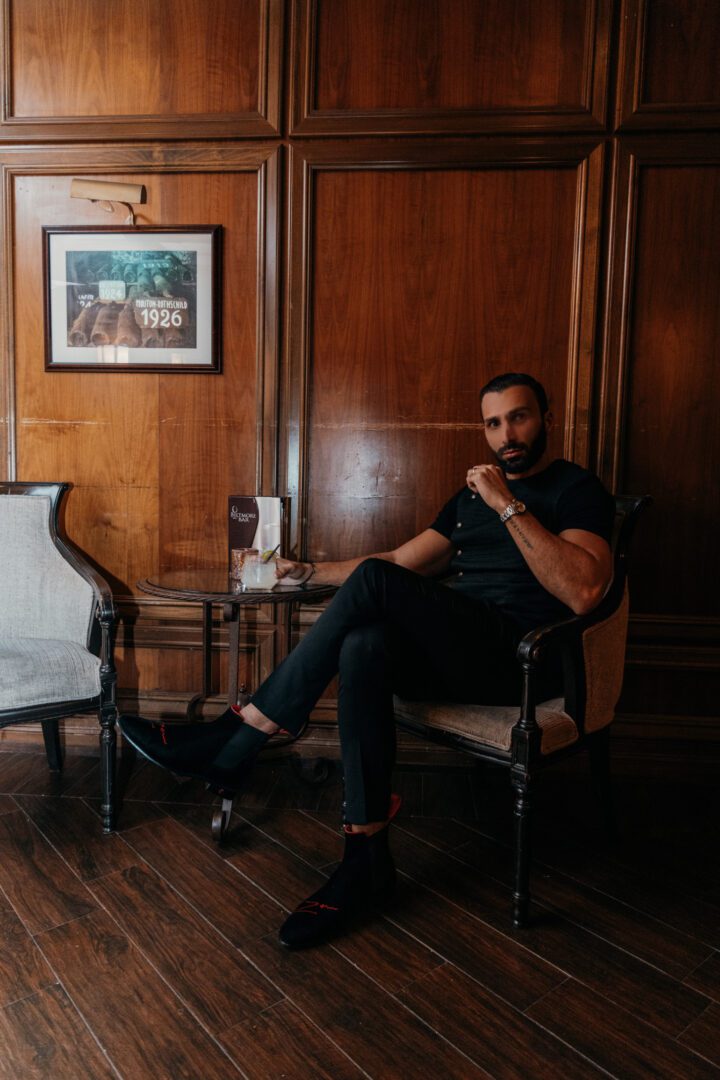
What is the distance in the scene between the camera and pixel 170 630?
2.84 meters

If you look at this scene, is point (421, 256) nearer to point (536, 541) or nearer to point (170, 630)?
point (536, 541)

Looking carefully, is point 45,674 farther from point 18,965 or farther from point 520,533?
point 520,533

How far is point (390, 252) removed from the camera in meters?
2.61

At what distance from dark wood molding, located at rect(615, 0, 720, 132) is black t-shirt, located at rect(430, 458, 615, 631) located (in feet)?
4.30

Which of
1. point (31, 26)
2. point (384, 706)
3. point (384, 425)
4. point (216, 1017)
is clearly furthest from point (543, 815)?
Answer: point (31, 26)

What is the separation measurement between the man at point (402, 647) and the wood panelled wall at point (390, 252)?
24.6 inches

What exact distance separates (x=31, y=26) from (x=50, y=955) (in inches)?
120

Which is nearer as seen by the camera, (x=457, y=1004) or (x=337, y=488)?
(x=457, y=1004)

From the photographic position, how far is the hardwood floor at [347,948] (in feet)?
4.42

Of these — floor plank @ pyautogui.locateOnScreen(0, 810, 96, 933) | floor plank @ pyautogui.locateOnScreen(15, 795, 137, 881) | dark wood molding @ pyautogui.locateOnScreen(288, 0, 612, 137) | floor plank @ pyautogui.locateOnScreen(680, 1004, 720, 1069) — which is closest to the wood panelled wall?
dark wood molding @ pyautogui.locateOnScreen(288, 0, 612, 137)

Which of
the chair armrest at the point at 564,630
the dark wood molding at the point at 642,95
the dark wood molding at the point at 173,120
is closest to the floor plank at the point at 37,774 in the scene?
the chair armrest at the point at 564,630

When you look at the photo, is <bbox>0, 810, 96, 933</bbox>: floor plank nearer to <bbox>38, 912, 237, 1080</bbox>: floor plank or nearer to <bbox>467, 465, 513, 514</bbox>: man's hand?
<bbox>38, 912, 237, 1080</bbox>: floor plank

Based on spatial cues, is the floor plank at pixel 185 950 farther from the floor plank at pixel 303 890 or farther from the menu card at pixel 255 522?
the menu card at pixel 255 522

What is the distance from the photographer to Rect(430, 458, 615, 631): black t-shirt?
1.95 m
